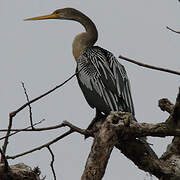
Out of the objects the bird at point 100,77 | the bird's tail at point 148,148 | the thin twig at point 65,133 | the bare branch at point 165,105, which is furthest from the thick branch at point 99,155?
the bird at point 100,77

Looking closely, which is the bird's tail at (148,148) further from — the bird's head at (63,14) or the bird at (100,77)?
the bird's head at (63,14)

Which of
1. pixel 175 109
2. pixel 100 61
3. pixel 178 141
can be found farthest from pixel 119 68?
pixel 175 109

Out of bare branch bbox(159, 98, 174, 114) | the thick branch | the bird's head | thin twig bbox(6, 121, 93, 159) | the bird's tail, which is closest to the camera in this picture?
the thick branch

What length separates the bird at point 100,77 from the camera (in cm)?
469

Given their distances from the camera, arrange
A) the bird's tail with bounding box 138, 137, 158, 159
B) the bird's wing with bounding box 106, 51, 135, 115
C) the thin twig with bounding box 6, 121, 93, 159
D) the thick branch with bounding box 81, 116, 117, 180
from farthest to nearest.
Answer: the bird's wing with bounding box 106, 51, 135, 115 < the bird's tail with bounding box 138, 137, 158, 159 < the thin twig with bounding box 6, 121, 93, 159 < the thick branch with bounding box 81, 116, 117, 180

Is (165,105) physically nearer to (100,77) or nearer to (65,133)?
(100,77)

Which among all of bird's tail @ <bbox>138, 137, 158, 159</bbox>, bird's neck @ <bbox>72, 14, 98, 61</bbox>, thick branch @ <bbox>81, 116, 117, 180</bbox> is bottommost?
bird's tail @ <bbox>138, 137, 158, 159</bbox>

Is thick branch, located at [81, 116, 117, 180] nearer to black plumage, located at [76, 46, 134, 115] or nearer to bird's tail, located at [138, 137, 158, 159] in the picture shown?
bird's tail, located at [138, 137, 158, 159]

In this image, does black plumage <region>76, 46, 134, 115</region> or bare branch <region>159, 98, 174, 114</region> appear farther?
black plumage <region>76, 46, 134, 115</region>

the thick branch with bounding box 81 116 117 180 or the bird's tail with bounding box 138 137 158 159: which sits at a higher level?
the thick branch with bounding box 81 116 117 180

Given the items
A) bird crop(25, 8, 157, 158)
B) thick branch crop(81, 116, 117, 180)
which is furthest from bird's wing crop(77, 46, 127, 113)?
thick branch crop(81, 116, 117, 180)

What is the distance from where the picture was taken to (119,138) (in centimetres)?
310

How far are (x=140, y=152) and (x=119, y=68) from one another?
6.07 ft

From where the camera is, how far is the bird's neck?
19.9ft
